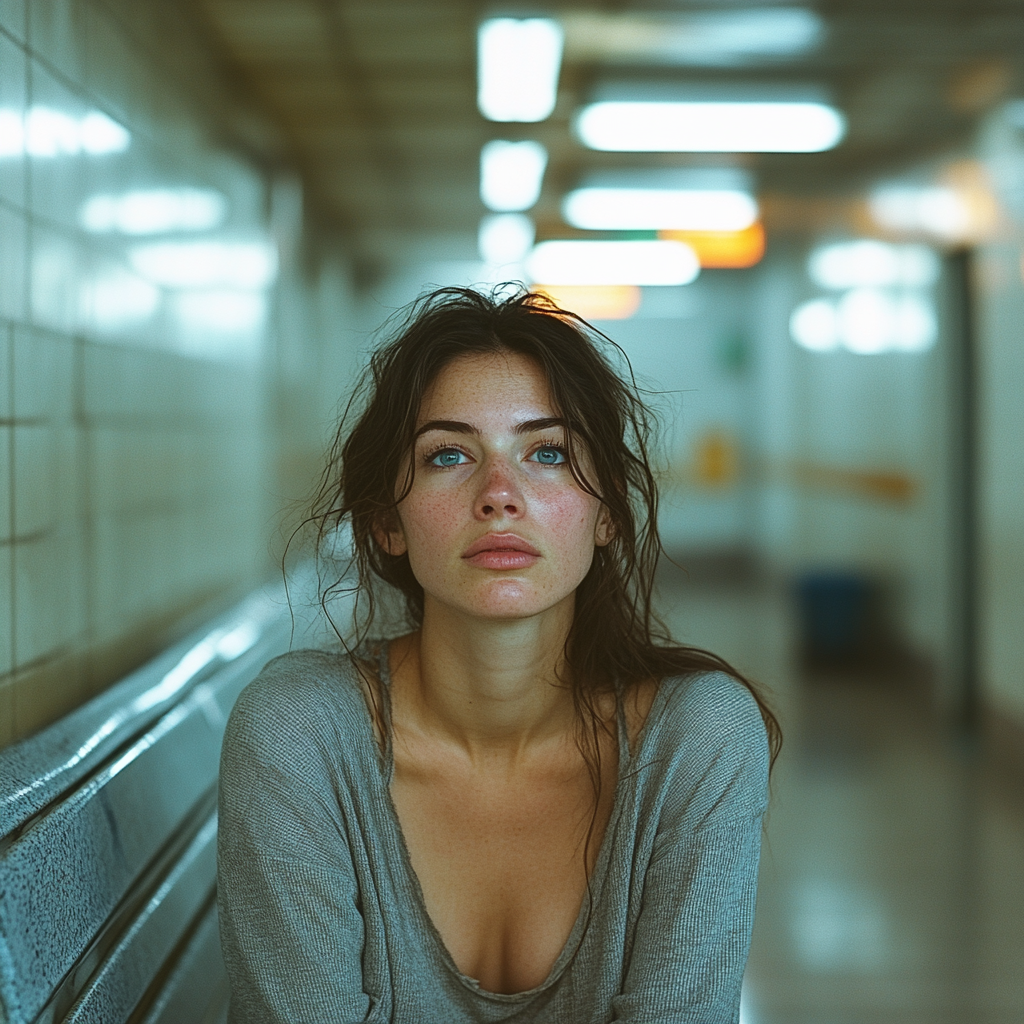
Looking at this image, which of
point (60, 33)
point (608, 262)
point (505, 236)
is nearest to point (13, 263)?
point (60, 33)

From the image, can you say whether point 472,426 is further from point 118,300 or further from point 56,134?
point 118,300

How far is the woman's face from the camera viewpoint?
157cm

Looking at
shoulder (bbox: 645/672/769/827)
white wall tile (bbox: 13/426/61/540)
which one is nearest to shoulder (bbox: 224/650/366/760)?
shoulder (bbox: 645/672/769/827)

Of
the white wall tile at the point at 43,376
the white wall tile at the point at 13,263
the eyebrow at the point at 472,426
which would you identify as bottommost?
the eyebrow at the point at 472,426

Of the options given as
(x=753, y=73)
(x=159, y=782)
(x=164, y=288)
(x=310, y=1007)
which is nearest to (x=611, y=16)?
(x=753, y=73)

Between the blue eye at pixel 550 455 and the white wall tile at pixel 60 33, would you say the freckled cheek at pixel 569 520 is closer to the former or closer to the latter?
the blue eye at pixel 550 455

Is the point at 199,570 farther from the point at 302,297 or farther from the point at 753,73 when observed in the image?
the point at 302,297

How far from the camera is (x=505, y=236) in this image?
1066 centimetres

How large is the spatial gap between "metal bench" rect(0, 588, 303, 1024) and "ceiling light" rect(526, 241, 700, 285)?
8669 millimetres

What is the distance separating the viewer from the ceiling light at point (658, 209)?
8.31 meters

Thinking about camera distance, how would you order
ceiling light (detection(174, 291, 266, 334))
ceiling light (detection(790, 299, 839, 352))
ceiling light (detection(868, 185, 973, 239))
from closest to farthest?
ceiling light (detection(174, 291, 266, 334)) → ceiling light (detection(868, 185, 973, 239)) → ceiling light (detection(790, 299, 839, 352))

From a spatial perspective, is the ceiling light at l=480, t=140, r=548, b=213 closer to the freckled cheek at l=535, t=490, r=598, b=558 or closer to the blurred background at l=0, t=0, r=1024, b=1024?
the blurred background at l=0, t=0, r=1024, b=1024

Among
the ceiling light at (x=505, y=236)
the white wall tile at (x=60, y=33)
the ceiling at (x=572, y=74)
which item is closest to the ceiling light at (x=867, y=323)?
the ceiling at (x=572, y=74)

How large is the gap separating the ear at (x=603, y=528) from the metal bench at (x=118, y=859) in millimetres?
808
